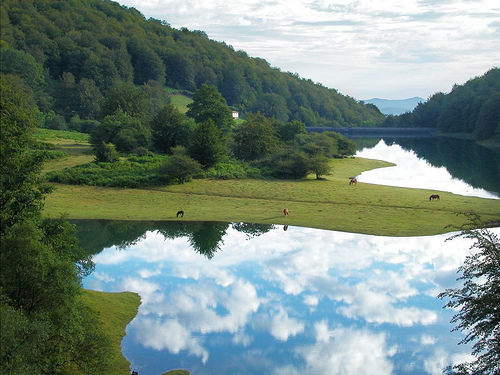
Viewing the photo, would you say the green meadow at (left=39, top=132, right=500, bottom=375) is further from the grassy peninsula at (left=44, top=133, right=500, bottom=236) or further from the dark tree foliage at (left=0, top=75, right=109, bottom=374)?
the dark tree foliage at (left=0, top=75, right=109, bottom=374)

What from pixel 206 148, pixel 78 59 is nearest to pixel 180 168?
pixel 206 148

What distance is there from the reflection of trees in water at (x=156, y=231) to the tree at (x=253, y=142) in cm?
3572

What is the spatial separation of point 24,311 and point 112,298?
1248 cm

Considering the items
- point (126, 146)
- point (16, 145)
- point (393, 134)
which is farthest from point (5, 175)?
point (393, 134)

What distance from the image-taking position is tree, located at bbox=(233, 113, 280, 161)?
81.9 meters

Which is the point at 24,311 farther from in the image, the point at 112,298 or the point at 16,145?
the point at 112,298

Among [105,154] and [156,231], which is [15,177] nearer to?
[156,231]

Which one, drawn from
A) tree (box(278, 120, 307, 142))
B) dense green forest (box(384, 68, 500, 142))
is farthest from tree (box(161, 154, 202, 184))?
dense green forest (box(384, 68, 500, 142))

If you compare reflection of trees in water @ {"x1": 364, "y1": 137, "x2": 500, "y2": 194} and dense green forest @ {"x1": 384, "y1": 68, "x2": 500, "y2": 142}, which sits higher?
dense green forest @ {"x1": 384, "y1": 68, "x2": 500, "y2": 142}

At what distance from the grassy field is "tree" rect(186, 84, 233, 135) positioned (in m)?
67.7

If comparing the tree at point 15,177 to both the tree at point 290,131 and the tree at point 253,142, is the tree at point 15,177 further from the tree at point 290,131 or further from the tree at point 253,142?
the tree at point 290,131

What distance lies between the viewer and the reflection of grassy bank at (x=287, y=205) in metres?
46.4

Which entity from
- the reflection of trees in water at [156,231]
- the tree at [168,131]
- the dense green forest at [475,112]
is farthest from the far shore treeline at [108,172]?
the reflection of trees in water at [156,231]

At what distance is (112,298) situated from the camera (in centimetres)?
2923
